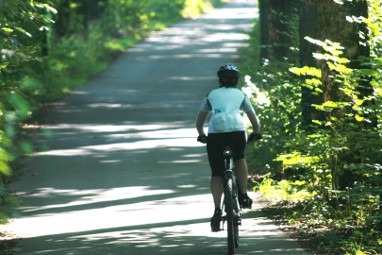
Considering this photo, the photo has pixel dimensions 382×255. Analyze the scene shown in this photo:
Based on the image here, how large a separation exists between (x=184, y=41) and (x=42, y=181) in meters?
34.0

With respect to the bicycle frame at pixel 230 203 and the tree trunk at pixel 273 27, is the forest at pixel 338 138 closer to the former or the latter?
the bicycle frame at pixel 230 203

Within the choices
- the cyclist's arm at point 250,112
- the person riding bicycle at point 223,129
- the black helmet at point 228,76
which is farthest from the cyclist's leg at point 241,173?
the black helmet at point 228,76

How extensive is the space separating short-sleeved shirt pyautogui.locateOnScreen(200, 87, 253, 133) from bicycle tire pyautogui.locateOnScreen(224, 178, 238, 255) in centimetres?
66

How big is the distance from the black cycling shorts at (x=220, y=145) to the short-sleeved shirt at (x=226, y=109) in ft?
0.17

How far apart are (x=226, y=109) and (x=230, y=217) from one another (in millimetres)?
1222

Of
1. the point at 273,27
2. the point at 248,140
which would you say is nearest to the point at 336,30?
the point at 248,140

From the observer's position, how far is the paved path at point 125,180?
11.0 m

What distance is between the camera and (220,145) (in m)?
10.2

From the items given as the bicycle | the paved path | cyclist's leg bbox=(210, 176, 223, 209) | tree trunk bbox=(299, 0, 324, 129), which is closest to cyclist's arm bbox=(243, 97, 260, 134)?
the bicycle

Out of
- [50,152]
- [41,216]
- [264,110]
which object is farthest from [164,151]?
[41,216]

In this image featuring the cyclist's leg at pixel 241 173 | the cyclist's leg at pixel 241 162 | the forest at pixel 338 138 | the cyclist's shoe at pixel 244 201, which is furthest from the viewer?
the cyclist's shoe at pixel 244 201

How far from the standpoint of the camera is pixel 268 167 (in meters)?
15.1

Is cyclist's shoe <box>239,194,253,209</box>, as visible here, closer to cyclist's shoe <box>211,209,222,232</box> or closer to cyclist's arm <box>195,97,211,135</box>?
cyclist's shoe <box>211,209,222,232</box>

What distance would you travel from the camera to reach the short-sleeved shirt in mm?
10195
